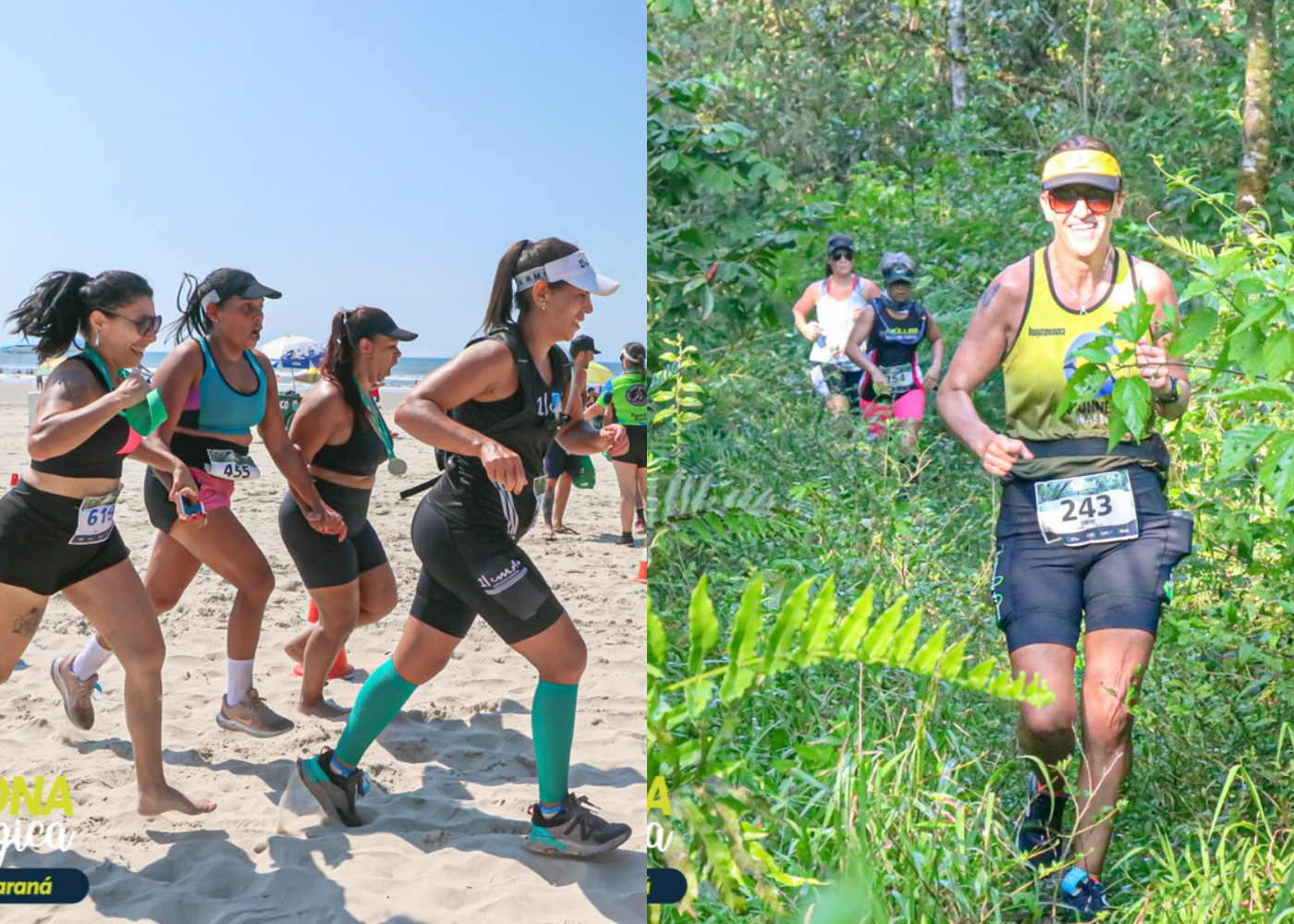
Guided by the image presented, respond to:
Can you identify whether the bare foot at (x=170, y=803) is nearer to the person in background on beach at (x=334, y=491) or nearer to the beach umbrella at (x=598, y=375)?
the person in background on beach at (x=334, y=491)

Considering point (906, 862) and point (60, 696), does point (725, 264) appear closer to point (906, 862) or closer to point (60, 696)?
point (906, 862)

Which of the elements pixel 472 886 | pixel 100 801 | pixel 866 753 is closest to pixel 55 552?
pixel 100 801

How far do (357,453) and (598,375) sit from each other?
2.44 feet

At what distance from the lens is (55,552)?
104 inches

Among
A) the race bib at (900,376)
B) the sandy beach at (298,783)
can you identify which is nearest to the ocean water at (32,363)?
the sandy beach at (298,783)

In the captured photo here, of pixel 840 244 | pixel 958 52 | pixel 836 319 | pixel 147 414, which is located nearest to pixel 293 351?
pixel 147 414

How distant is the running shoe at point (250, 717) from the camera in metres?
2.90

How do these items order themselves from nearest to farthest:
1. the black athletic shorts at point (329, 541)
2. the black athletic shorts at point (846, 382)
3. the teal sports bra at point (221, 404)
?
the teal sports bra at point (221, 404) → the black athletic shorts at point (329, 541) → the black athletic shorts at point (846, 382)

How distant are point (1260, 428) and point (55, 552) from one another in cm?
230

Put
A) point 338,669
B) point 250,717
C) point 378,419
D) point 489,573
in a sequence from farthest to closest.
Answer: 1. point 378,419
2. point 338,669
3. point 250,717
4. point 489,573

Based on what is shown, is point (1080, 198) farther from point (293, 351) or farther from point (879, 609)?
point (293, 351)

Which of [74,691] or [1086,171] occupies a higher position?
[1086,171]

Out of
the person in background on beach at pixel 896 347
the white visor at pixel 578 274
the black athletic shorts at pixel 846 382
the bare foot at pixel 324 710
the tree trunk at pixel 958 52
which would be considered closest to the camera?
the white visor at pixel 578 274

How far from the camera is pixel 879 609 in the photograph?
3.63 meters
